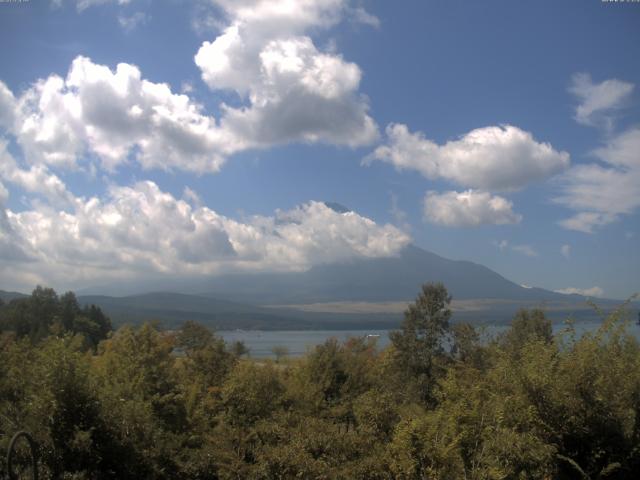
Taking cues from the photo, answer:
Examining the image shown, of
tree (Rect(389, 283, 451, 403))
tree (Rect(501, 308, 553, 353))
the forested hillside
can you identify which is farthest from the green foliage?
the forested hillside

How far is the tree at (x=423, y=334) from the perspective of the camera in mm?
40406

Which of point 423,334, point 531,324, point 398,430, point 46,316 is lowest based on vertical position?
point 46,316

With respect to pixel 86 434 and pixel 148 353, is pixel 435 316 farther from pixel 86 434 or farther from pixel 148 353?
pixel 86 434

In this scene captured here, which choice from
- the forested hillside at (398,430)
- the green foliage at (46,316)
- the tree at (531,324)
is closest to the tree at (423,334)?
the tree at (531,324)

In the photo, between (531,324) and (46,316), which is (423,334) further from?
(46,316)

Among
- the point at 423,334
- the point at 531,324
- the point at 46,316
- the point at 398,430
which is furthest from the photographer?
the point at 46,316

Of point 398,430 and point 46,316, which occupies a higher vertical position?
point 398,430

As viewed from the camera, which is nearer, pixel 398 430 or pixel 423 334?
pixel 398 430

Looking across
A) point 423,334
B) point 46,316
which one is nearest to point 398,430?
point 423,334

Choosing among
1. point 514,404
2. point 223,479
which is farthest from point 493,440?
point 223,479

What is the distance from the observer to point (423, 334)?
4175 centimetres

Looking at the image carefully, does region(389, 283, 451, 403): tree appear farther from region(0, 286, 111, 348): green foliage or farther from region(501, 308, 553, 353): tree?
region(0, 286, 111, 348): green foliage

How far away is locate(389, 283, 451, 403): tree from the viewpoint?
133ft

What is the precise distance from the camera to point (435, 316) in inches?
1658
